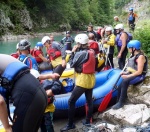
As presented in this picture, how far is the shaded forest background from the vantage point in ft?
96.7

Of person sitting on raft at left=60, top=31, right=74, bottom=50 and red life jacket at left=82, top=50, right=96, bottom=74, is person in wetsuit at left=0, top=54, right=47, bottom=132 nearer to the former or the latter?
red life jacket at left=82, top=50, right=96, bottom=74

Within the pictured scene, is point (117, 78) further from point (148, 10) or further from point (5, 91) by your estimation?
point (148, 10)

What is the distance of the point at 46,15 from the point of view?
39.4 metres

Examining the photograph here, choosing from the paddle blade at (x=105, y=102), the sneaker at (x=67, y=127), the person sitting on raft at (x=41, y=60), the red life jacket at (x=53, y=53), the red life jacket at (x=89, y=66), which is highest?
the red life jacket at (x=89, y=66)

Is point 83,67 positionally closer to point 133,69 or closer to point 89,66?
point 89,66

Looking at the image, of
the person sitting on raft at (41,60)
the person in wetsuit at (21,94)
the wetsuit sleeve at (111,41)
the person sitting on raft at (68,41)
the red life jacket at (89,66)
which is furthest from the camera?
the person sitting on raft at (68,41)

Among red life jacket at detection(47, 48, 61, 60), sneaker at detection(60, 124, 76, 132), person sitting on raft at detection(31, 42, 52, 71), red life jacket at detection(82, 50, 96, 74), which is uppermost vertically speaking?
red life jacket at detection(82, 50, 96, 74)

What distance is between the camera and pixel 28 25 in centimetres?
3155

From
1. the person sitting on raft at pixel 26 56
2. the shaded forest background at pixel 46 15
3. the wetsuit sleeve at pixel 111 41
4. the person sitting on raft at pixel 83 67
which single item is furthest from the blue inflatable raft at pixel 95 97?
the shaded forest background at pixel 46 15

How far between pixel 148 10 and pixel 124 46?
12.6 metres

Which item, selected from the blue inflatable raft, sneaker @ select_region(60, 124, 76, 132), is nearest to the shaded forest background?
the blue inflatable raft

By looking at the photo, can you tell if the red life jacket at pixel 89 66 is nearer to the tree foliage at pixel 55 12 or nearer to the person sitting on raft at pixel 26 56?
the person sitting on raft at pixel 26 56

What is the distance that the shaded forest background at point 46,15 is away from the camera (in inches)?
1161

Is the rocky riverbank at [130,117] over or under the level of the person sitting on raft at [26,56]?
under
